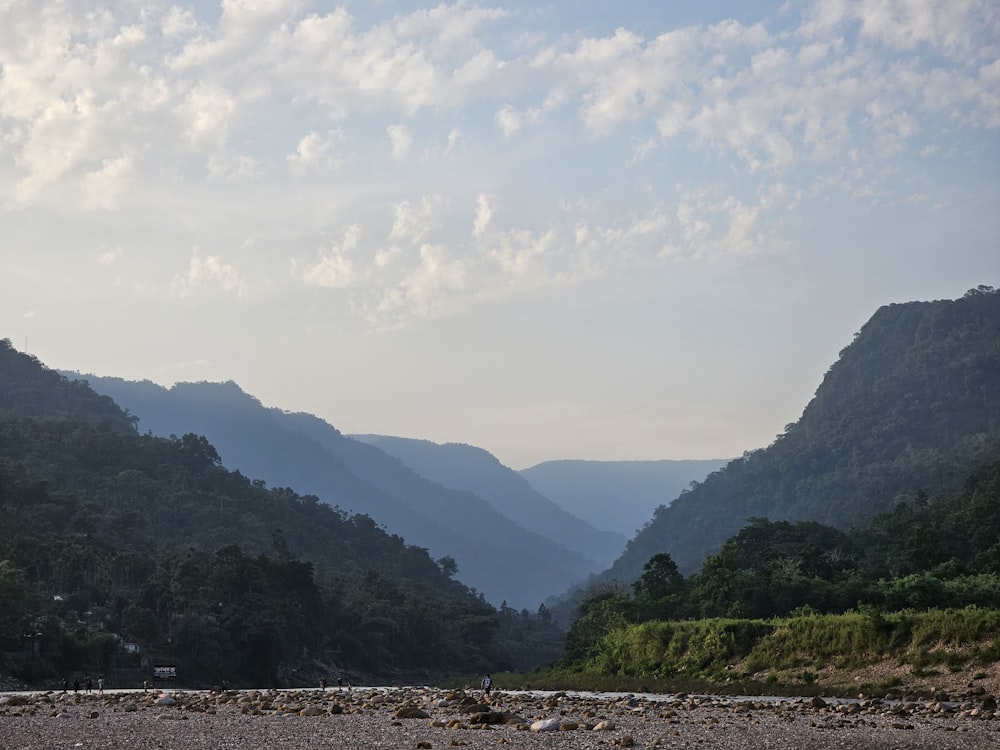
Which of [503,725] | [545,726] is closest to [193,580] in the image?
[503,725]

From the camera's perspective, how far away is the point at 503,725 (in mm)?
22406

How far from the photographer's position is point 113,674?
62.1 m

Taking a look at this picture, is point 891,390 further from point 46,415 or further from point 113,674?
point 113,674

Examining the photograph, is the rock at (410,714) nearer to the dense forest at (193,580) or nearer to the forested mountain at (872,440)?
the dense forest at (193,580)

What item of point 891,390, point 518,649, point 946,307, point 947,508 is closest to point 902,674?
point 947,508

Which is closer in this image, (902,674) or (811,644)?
(902,674)

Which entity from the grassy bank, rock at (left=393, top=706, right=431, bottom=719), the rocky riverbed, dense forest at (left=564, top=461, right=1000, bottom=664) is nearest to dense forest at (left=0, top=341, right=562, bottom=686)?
dense forest at (left=564, top=461, right=1000, bottom=664)

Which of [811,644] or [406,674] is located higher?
[811,644]

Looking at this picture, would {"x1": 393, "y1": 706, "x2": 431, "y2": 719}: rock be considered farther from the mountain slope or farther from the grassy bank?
the mountain slope

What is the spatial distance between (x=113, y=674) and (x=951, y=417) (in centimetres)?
13684

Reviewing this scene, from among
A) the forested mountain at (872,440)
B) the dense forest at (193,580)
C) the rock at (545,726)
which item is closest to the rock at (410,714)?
the rock at (545,726)

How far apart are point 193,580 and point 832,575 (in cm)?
4243

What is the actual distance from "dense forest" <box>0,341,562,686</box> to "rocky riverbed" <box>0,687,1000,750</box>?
3322 centimetres

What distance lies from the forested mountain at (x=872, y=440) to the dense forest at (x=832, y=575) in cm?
4714
